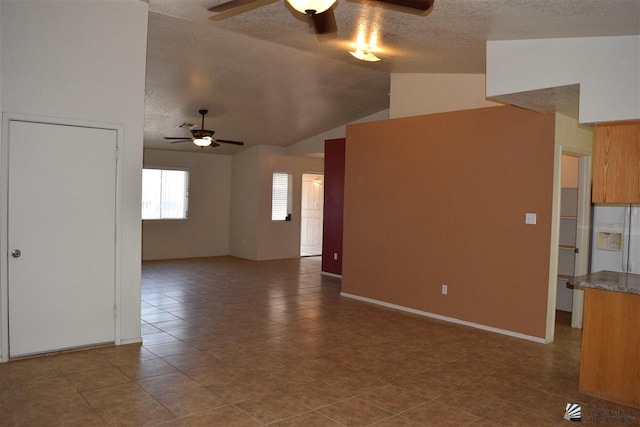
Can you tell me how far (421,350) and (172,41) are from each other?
437 centimetres

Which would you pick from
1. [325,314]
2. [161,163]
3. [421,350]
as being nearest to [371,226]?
[325,314]

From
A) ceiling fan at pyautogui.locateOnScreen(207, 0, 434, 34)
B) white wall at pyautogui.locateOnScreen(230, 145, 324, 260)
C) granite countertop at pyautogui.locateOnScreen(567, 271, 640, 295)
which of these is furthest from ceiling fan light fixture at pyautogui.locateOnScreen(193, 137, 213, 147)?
Answer: granite countertop at pyautogui.locateOnScreen(567, 271, 640, 295)

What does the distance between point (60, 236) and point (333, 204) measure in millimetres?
5606

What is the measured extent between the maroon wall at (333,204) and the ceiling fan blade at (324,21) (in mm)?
5791

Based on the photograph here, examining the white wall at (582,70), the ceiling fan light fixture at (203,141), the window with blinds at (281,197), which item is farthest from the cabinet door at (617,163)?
the window with blinds at (281,197)

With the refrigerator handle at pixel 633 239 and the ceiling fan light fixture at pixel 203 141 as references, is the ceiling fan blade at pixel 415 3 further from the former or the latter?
the ceiling fan light fixture at pixel 203 141

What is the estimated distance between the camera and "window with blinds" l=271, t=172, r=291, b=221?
11227mm

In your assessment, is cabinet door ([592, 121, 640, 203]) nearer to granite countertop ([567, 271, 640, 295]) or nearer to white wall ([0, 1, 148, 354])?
granite countertop ([567, 271, 640, 295])

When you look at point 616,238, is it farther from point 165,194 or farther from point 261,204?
point 165,194

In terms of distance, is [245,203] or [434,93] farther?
[245,203]

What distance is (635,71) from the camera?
3.47 metres

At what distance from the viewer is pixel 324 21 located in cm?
308

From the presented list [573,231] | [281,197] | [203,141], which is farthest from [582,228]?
[281,197]

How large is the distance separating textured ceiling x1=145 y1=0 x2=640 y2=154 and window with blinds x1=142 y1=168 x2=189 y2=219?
2.66ft
